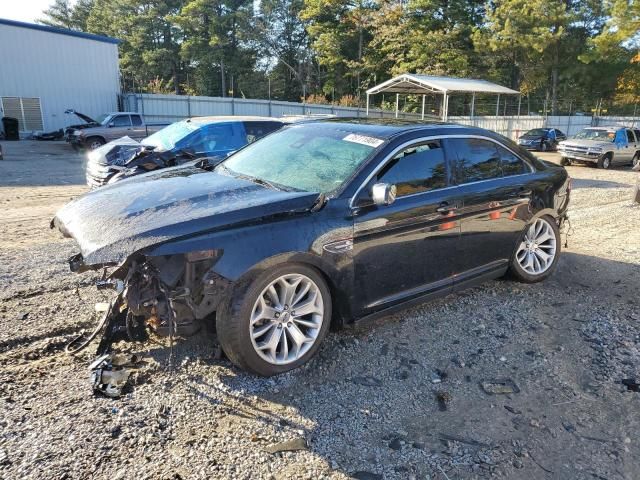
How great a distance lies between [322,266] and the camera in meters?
3.40

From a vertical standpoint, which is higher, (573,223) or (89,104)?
(89,104)

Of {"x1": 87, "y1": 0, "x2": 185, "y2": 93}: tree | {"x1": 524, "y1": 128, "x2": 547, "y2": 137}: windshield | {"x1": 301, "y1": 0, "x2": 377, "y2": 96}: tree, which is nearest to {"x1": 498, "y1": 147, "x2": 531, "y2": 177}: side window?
{"x1": 524, "y1": 128, "x2": 547, "y2": 137}: windshield

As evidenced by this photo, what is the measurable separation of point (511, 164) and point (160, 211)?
3.44m

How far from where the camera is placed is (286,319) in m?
3.34

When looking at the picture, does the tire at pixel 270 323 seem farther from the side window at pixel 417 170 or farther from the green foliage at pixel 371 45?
the green foliage at pixel 371 45

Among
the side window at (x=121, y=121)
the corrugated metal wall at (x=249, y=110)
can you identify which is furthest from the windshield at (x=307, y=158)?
the corrugated metal wall at (x=249, y=110)

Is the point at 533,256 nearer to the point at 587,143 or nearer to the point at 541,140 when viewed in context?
the point at 587,143

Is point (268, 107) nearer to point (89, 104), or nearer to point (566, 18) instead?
point (89, 104)

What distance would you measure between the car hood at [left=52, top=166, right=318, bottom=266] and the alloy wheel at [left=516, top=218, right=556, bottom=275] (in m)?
2.69

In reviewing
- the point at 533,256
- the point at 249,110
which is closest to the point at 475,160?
the point at 533,256

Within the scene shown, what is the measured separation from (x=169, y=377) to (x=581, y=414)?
2645mm

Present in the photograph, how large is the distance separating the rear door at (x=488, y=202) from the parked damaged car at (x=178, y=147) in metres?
5.29

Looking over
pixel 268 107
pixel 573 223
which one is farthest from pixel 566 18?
pixel 573 223

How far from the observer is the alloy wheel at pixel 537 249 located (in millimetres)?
5090
